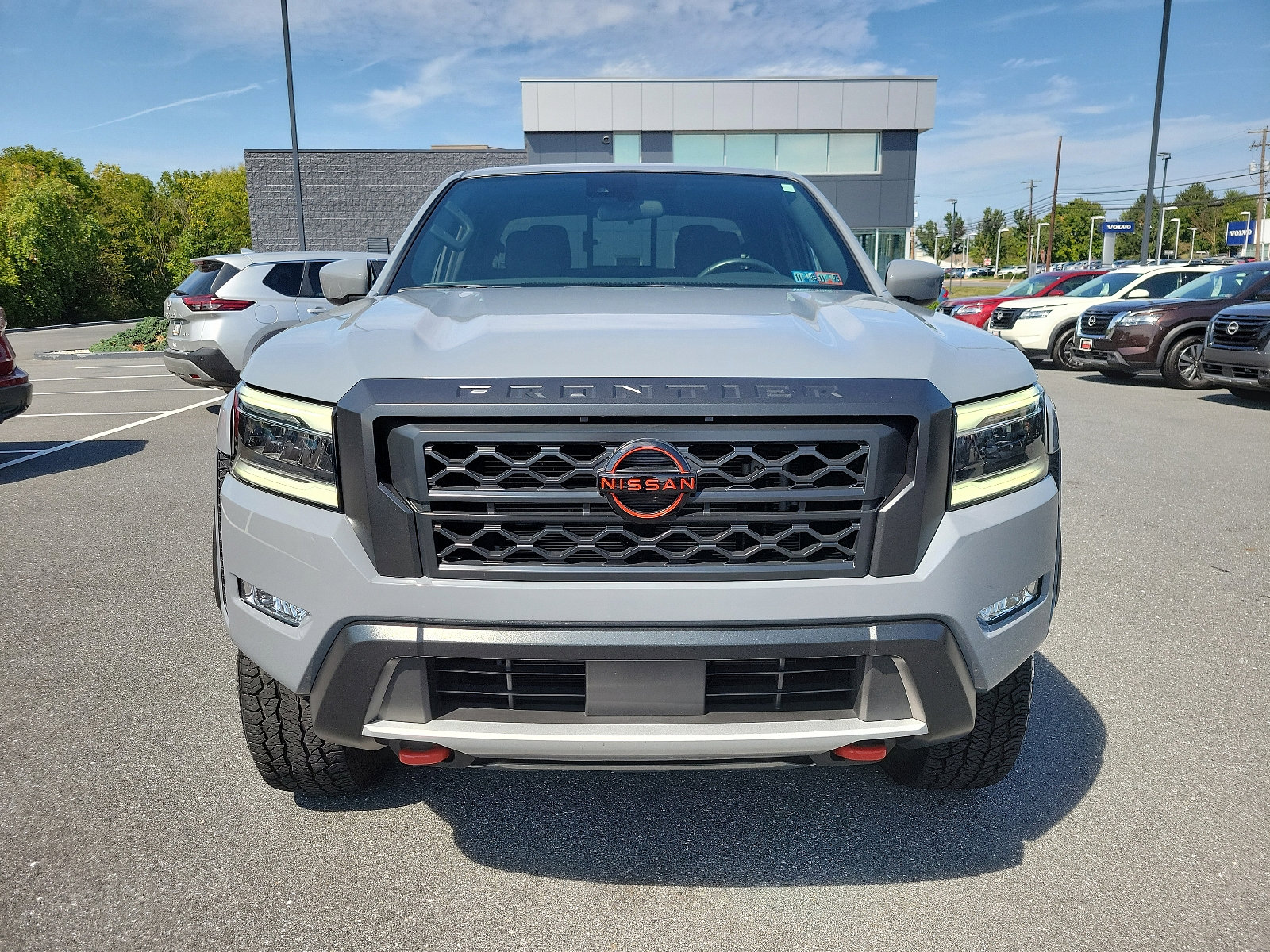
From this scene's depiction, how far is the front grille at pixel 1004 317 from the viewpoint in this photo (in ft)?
53.2

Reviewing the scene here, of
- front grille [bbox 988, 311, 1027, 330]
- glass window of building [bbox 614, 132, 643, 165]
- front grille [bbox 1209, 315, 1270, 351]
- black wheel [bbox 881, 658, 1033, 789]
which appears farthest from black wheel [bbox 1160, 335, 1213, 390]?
glass window of building [bbox 614, 132, 643, 165]

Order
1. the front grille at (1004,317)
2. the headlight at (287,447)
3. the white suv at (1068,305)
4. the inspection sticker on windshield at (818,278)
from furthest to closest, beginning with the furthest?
1. the front grille at (1004,317)
2. the white suv at (1068,305)
3. the inspection sticker on windshield at (818,278)
4. the headlight at (287,447)

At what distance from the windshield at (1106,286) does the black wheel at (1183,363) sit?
122 inches

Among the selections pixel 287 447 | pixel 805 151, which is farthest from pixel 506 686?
pixel 805 151

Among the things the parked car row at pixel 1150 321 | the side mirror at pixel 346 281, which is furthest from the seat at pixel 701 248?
the parked car row at pixel 1150 321

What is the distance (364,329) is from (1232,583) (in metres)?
4.26

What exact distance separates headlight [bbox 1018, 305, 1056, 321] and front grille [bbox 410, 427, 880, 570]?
15.3m

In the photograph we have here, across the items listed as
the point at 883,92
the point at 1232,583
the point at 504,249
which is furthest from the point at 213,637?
the point at 883,92

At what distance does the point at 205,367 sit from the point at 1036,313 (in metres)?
12.5

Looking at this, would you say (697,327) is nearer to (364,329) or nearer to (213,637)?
(364,329)

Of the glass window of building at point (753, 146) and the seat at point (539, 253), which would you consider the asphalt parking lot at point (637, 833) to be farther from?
the glass window of building at point (753, 146)

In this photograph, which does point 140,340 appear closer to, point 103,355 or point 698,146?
point 103,355

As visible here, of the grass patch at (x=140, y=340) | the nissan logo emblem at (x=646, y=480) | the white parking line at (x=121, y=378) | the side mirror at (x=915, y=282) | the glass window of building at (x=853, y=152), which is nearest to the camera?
the nissan logo emblem at (x=646, y=480)

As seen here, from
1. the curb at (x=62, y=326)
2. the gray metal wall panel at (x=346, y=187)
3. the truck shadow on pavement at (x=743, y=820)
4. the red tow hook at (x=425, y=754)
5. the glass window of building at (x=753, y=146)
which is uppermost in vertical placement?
the glass window of building at (x=753, y=146)
